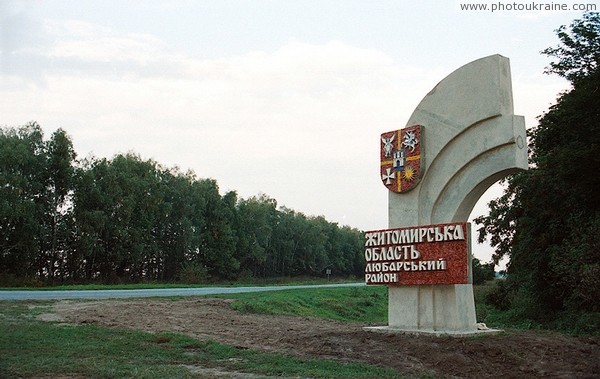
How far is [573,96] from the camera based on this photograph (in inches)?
842

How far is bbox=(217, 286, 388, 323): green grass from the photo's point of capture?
25.4m

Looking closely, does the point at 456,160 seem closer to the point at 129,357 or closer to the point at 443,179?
the point at 443,179

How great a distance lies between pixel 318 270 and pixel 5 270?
5779 centimetres

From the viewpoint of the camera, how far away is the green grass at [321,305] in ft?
83.3

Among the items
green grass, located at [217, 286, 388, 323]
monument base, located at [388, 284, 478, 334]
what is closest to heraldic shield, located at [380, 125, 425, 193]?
monument base, located at [388, 284, 478, 334]

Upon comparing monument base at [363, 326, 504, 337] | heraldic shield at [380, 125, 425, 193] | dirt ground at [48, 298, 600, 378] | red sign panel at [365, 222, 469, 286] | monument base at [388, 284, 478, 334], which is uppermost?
heraldic shield at [380, 125, 425, 193]

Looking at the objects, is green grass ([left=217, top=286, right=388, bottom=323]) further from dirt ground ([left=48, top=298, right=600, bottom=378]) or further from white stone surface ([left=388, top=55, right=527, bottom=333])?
white stone surface ([left=388, top=55, right=527, bottom=333])

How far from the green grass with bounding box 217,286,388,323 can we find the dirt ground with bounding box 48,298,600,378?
16.0ft

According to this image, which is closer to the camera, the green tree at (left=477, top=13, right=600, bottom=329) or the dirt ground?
the dirt ground

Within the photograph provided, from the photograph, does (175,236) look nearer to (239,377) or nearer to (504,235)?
(504,235)

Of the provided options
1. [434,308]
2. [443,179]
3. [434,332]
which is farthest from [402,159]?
[434,332]

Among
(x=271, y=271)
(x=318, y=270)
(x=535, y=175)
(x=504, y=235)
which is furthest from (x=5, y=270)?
(x=318, y=270)

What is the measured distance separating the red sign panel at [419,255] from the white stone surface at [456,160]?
43 cm

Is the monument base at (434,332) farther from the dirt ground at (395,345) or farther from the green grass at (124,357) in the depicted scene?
the green grass at (124,357)
